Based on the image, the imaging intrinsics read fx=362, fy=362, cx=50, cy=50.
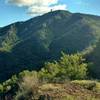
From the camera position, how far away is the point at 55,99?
18.4m

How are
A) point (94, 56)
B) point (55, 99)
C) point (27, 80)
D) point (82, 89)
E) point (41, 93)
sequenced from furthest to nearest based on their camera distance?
point (94, 56) < point (27, 80) < point (82, 89) < point (41, 93) < point (55, 99)

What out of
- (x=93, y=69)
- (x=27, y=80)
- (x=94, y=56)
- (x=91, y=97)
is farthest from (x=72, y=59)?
(x=91, y=97)

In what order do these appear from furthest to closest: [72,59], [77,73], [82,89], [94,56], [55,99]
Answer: [94,56]
[72,59]
[77,73]
[82,89]
[55,99]

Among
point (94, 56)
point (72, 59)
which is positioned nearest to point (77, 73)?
point (72, 59)

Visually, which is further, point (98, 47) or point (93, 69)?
point (98, 47)

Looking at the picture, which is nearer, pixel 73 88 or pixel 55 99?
pixel 55 99

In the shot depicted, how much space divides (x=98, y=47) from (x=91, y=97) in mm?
64803

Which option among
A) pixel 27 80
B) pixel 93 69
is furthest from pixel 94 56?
pixel 27 80

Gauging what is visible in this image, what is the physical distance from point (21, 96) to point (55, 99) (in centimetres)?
341

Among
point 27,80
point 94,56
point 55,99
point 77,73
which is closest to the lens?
point 55,99

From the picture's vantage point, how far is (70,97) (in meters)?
18.7

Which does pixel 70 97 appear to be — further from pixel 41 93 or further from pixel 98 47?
pixel 98 47

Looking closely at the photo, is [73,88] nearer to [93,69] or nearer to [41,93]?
[41,93]

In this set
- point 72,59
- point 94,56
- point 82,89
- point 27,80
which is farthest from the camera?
point 94,56
